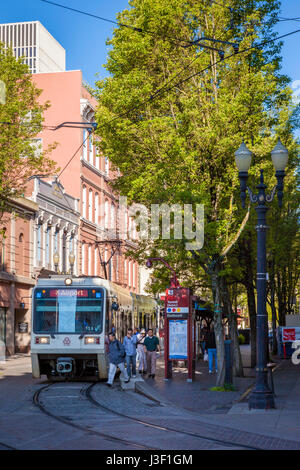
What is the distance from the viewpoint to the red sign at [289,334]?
40438mm

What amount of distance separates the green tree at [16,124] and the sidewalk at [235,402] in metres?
9.23

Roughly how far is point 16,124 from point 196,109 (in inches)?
359

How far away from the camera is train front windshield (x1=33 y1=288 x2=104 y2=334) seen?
21375 mm

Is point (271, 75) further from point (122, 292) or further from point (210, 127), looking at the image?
point (122, 292)

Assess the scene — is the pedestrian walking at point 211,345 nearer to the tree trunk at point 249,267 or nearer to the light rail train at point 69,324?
the tree trunk at point 249,267

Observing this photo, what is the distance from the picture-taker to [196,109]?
20.2 metres

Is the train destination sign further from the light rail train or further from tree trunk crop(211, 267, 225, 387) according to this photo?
tree trunk crop(211, 267, 225, 387)

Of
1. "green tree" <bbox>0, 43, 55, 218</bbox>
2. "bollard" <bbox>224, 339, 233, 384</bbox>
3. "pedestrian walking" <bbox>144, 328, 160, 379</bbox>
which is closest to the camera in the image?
"bollard" <bbox>224, 339, 233, 384</bbox>

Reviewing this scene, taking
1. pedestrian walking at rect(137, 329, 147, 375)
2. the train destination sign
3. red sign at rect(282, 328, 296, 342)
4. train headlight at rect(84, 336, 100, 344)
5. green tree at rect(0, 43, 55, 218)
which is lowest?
pedestrian walking at rect(137, 329, 147, 375)

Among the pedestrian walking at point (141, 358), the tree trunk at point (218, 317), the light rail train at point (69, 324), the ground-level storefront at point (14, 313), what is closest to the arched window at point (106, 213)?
the ground-level storefront at point (14, 313)

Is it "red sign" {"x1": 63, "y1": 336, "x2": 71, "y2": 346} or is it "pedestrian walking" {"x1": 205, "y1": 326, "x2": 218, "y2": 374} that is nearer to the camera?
"red sign" {"x1": 63, "y1": 336, "x2": 71, "y2": 346}

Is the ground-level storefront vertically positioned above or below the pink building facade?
below

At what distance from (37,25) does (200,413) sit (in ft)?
470

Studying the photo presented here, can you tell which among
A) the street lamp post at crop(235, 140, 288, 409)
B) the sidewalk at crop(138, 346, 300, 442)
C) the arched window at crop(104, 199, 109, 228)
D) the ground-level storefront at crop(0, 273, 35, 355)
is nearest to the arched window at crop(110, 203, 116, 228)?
the arched window at crop(104, 199, 109, 228)
